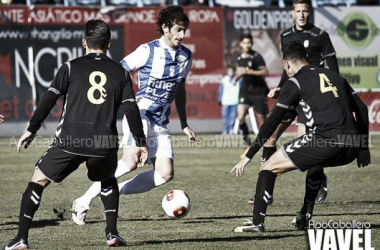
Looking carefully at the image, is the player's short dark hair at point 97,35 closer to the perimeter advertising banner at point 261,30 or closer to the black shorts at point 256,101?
the black shorts at point 256,101

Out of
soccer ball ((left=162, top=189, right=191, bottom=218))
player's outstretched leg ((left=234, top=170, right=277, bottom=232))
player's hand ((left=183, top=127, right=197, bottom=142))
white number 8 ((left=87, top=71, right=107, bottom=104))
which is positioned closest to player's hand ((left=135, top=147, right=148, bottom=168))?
white number 8 ((left=87, top=71, right=107, bottom=104))

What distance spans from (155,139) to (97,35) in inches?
84.8

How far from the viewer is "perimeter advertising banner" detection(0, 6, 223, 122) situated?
77.9 ft

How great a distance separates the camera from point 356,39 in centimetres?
2739

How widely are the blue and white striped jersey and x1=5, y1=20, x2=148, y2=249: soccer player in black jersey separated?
188 centimetres

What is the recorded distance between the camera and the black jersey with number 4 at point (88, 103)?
23.0 feet

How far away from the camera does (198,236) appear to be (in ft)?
26.3

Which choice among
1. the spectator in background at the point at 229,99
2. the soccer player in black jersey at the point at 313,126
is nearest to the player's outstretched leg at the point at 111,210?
the soccer player in black jersey at the point at 313,126

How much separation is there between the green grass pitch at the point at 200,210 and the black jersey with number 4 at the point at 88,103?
3.04 ft

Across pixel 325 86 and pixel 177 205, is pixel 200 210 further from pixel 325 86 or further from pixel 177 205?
pixel 325 86

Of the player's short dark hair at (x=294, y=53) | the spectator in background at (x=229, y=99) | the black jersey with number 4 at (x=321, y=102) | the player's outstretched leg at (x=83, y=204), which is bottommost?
the spectator in background at (x=229, y=99)

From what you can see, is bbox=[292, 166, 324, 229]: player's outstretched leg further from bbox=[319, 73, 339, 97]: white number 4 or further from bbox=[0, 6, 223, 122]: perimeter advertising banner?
bbox=[0, 6, 223, 122]: perimeter advertising banner

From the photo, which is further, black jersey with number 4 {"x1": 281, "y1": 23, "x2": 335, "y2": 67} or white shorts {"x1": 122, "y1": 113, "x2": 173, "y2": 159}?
black jersey with number 4 {"x1": 281, "y1": 23, "x2": 335, "y2": 67}

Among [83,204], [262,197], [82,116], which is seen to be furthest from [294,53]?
[83,204]
